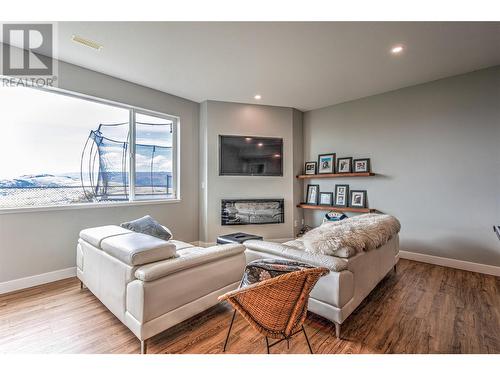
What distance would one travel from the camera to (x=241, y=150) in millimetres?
4324

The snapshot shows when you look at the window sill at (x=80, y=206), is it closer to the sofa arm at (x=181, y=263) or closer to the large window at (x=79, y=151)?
the large window at (x=79, y=151)

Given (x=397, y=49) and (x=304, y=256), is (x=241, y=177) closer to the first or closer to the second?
(x=304, y=256)

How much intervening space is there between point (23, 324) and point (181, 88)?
329 centimetres

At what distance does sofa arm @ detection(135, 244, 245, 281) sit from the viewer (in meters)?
1.50

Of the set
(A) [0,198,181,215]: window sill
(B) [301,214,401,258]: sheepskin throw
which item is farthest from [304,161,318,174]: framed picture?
(A) [0,198,181,215]: window sill

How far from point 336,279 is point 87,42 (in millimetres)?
3244

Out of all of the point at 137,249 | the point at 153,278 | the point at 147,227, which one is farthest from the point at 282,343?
the point at 147,227

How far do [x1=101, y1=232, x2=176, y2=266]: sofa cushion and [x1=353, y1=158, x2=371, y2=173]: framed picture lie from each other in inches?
138

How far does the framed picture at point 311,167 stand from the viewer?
4.67 meters

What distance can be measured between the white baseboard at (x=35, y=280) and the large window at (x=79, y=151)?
2.68ft

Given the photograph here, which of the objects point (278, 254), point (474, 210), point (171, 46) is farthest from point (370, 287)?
point (171, 46)

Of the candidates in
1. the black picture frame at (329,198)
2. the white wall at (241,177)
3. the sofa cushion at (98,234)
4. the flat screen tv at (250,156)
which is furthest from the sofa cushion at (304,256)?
the black picture frame at (329,198)

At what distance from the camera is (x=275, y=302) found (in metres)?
1.25

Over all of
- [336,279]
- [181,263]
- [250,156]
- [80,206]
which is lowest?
[336,279]
